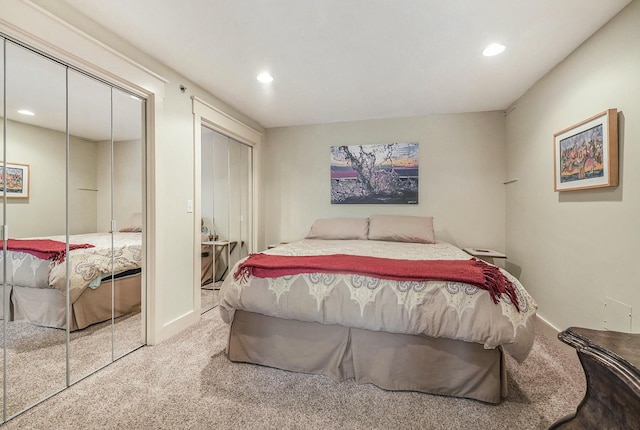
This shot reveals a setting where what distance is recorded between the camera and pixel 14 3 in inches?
52.8

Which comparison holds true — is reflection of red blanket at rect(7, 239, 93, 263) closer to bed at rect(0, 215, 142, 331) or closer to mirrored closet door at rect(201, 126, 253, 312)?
bed at rect(0, 215, 142, 331)

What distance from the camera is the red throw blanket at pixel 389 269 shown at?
4.81ft

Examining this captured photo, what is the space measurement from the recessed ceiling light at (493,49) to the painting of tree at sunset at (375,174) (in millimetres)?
1432

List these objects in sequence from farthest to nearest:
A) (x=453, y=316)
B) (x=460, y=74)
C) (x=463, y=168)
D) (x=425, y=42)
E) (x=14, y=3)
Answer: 1. (x=463, y=168)
2. (x=460, y=74)
3. (x=425, y=42)
4. (x=453, y=316)
5. (x=14, y=3)

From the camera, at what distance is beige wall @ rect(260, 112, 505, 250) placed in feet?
10.8

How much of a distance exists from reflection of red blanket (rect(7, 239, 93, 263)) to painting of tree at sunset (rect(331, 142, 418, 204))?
2.81 m

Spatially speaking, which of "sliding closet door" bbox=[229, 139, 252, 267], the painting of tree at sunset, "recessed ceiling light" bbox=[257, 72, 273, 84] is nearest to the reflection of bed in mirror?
"sliding closet door" bbox=[229, 139, 252, 267]

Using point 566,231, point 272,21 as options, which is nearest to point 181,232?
point 272,21

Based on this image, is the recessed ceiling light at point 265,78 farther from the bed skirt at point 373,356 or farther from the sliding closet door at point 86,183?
the bed skirt at point 373,356

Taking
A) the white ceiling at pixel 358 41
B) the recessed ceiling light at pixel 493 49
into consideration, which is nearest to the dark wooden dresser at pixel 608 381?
the white ceiling at pixel 358 41

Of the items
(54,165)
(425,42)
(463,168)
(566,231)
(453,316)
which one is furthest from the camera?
(463,168)

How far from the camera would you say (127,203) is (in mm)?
2062

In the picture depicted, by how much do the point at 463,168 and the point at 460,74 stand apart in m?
1.32

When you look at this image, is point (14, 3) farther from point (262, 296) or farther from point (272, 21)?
point (262, 296)
